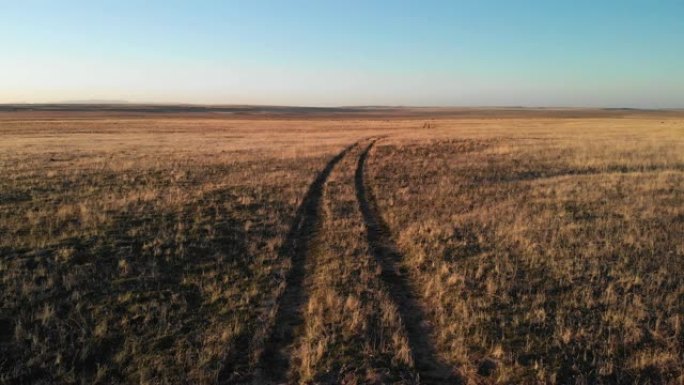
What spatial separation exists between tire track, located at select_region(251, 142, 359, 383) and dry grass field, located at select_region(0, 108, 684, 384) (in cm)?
4

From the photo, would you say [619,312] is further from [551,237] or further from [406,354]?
[551,237]

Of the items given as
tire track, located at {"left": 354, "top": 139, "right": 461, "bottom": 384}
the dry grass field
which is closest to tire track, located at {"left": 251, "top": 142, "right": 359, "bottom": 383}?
the dry grass field

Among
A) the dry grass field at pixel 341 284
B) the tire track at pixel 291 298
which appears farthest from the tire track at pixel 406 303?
the tire track at pixel 291 298

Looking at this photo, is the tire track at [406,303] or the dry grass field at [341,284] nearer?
the tire track at [406,303]

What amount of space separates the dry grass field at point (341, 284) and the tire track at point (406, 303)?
0.03 metres

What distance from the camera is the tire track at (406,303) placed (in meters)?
5.79

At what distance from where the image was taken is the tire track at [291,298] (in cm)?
584

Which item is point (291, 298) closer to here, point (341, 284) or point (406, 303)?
point (341, 284)

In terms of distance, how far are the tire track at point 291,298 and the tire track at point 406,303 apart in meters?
1.48

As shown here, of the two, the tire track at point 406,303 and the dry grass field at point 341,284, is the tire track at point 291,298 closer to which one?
the dry grass field at point 341,284

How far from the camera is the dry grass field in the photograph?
5.89 m

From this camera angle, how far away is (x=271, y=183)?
19453mm

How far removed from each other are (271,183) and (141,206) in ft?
19.4

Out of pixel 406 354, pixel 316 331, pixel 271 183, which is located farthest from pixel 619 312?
pixel 271 183
